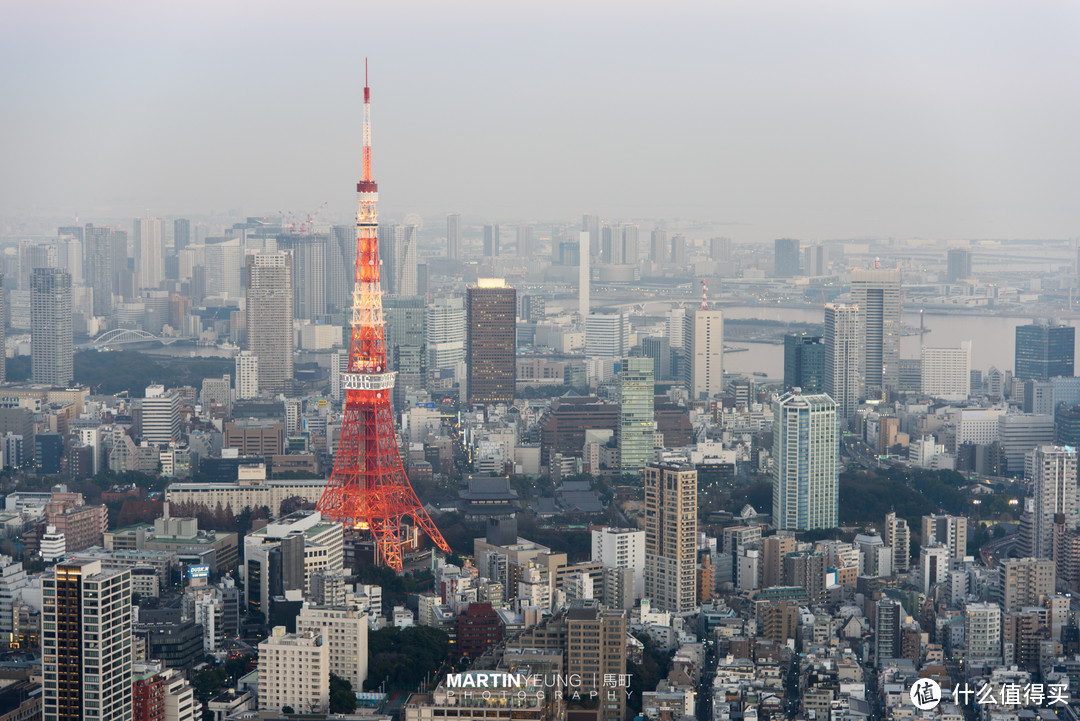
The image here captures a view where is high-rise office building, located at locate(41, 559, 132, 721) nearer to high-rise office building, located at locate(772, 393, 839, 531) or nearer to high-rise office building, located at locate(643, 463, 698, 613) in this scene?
high-rise office building, located at locate(643, 463, 698, 613)

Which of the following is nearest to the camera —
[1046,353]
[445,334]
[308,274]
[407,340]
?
[1046,353]

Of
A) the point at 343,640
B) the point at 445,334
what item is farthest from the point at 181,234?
the point at 343,640

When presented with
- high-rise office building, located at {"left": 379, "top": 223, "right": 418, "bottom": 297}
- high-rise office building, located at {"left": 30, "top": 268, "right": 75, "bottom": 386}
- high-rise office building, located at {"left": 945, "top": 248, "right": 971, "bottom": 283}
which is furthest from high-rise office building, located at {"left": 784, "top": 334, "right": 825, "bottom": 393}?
high-rise office building, located at {"left": 30, "top": 268, "right": 75, "bottom": 386}

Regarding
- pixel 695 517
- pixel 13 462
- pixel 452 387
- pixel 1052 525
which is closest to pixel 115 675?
pixel 695 517

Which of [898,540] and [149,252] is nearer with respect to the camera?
[898,540]

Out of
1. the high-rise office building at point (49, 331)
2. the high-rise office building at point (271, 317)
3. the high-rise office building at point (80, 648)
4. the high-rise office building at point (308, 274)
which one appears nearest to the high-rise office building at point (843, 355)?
the high-rise office building at point (271, 317)

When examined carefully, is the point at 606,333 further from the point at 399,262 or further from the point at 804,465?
the point at 804,465
